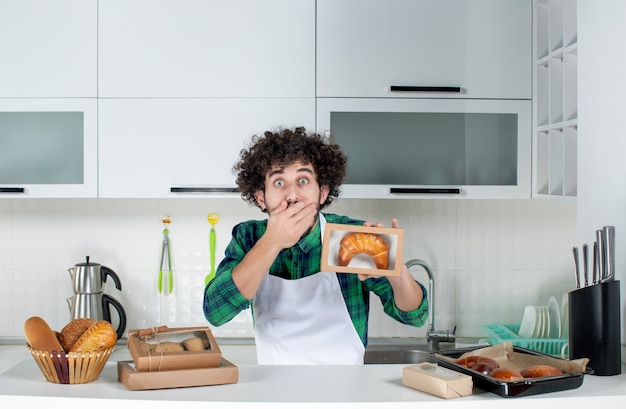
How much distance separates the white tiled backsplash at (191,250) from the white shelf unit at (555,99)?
0.43m

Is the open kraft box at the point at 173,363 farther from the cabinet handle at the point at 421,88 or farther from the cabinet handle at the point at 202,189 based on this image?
the cabinet handle at the point at 421,88

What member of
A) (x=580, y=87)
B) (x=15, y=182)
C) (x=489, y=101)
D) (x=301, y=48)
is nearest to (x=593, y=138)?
(x=580, y=87)

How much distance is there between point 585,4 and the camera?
6.51 ft

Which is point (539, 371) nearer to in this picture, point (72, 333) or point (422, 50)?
point (72, 333)

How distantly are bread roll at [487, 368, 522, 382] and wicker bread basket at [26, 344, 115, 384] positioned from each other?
705 mm

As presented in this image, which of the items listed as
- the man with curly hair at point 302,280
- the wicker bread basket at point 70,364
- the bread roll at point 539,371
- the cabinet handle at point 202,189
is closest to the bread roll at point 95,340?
the wicker bread basket at point 70,364

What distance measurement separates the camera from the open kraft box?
1.34m

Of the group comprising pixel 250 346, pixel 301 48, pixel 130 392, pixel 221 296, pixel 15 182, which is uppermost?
pixel 301 48

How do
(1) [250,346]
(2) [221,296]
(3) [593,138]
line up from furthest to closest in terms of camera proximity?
(1) [250,346] < (3) [593,138] < (2) [221,296]

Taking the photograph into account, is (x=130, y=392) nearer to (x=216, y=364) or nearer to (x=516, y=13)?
(x=216, y=364)

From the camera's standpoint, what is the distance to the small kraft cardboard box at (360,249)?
144 cm

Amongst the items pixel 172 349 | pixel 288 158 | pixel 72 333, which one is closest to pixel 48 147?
pixel 288 158

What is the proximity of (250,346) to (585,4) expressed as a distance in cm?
166

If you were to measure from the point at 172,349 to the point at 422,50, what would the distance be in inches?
58.4
